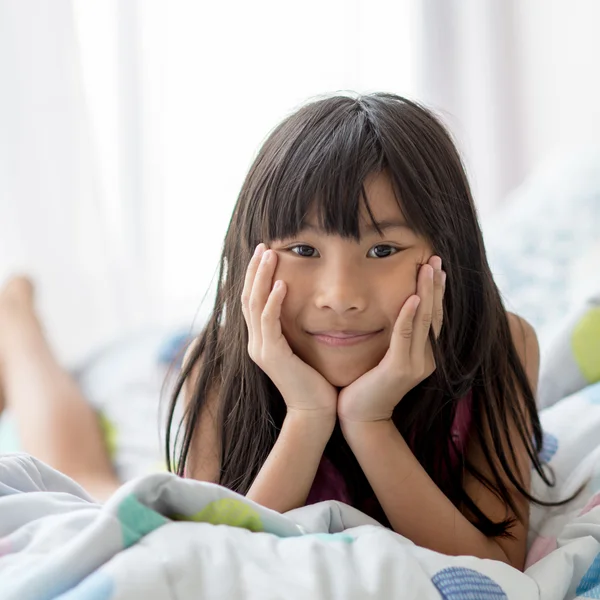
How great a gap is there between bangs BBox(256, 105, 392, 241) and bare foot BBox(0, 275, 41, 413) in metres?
0.78

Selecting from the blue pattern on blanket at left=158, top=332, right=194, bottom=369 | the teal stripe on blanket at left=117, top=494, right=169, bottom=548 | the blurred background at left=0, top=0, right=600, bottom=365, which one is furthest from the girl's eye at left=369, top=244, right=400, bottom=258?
the blurred background at left=0, top=0, right=600, bottom=365

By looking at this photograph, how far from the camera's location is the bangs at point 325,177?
0.90 metres

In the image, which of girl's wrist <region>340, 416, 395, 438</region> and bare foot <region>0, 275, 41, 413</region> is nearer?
girl's wrist <region>340, 416, 395, 438</region>

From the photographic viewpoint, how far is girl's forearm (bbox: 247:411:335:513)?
979mm

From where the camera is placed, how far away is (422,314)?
0.94 meters

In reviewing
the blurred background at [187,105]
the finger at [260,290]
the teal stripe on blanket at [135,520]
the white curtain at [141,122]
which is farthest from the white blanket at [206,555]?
the white curtain at [141,122]

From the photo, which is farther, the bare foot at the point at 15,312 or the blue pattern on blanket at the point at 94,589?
the bare foot at the point at 15,312

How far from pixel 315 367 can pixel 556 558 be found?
1.09 ft

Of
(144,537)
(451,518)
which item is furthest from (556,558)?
(144,537)

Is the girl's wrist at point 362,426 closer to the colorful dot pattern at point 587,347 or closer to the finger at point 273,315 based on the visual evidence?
the finger at point 273,315

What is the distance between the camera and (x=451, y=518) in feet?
3.13

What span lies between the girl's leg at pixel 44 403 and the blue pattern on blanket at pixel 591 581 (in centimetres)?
71

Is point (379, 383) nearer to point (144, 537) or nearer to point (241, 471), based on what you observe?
point (241, 471)

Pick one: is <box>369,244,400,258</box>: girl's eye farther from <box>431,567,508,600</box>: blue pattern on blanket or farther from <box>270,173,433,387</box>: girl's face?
<box>431,567,508,600</box>: blue pattern on blanket
